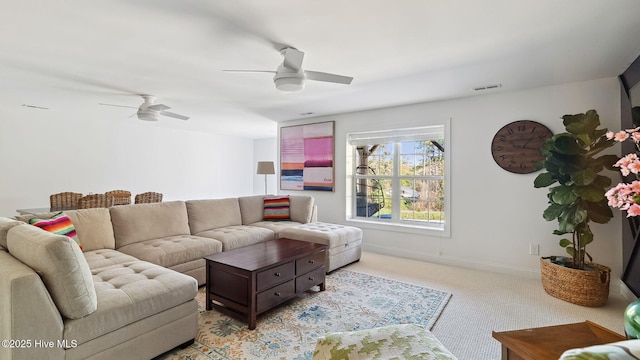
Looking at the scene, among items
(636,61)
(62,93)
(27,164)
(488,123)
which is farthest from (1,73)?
(636,61)

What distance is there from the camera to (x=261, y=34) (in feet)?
7.41

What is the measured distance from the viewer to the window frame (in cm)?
409

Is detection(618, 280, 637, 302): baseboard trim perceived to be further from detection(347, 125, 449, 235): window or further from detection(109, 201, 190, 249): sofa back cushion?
detection(109, 201, 190, 249): sofa back cushion

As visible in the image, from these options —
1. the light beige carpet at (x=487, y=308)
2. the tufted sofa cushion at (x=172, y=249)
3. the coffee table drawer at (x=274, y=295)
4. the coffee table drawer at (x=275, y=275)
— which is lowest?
the light beige carpet at (x=487, y=308)

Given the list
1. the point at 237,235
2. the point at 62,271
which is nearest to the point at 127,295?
the point at 62,271

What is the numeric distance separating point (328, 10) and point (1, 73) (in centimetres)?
379

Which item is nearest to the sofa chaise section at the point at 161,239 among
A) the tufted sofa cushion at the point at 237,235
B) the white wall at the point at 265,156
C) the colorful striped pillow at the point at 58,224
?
the tufted sofa cushion at the point at 237,235

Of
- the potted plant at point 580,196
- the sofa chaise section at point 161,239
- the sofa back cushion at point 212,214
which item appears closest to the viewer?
the potted plant at point 580,196

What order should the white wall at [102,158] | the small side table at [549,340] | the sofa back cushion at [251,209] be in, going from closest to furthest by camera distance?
the small side table at [549,340], the sofa back cushion at [251,209], the white wall at [102,158]

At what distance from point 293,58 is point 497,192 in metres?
3.10

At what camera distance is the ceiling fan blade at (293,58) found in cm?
231

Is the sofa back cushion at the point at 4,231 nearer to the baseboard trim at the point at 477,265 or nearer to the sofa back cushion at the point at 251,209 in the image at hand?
the sofa back cushion at the point at 251,209

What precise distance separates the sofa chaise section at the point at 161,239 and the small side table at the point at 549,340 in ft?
9.14

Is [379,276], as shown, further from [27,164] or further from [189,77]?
[27,164]
